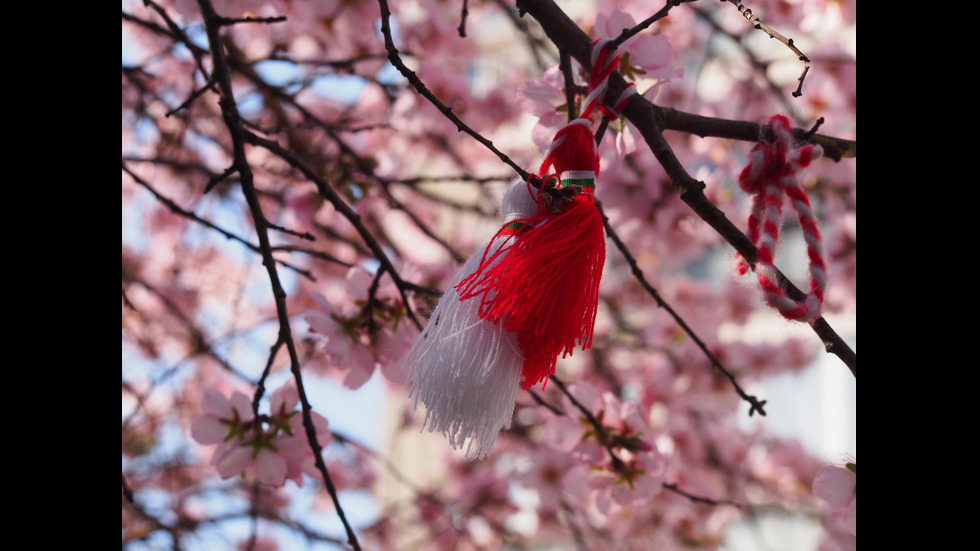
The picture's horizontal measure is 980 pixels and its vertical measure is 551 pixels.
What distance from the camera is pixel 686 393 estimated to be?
1575 millimetres

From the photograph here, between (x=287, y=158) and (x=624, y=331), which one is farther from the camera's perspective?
(x=624, y=331)

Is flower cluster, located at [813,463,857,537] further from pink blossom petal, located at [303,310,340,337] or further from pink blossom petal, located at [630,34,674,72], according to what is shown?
pink blossom petal, located at [303,310,340,337]

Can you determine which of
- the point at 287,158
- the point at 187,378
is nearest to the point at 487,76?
the point at 187,378

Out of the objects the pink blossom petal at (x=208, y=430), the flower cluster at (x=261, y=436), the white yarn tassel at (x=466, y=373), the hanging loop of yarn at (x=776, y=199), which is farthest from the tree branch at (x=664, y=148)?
the pink blossom petal at (x=208, y=430)

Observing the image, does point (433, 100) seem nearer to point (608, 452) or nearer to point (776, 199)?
point (776, 199)

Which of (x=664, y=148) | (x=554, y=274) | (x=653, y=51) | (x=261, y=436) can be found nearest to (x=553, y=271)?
(x=554, y=274)

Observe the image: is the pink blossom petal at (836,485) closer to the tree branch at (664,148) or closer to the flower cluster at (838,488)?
the flower cluster at (838,488)

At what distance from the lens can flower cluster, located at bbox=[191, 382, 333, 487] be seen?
0.77 metres

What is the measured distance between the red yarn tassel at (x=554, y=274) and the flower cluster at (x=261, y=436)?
1.22 feet

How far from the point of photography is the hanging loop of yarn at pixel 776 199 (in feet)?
1.69

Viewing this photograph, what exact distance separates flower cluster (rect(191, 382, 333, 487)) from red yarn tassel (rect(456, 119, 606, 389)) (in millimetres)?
370

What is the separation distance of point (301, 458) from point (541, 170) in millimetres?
477

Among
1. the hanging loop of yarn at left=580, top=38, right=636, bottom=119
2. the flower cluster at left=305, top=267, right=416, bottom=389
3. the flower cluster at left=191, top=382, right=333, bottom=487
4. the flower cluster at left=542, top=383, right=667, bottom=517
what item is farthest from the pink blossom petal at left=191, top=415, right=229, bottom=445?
the hanging loop of yarn at left=580, top=38, right=636, bottom=119
